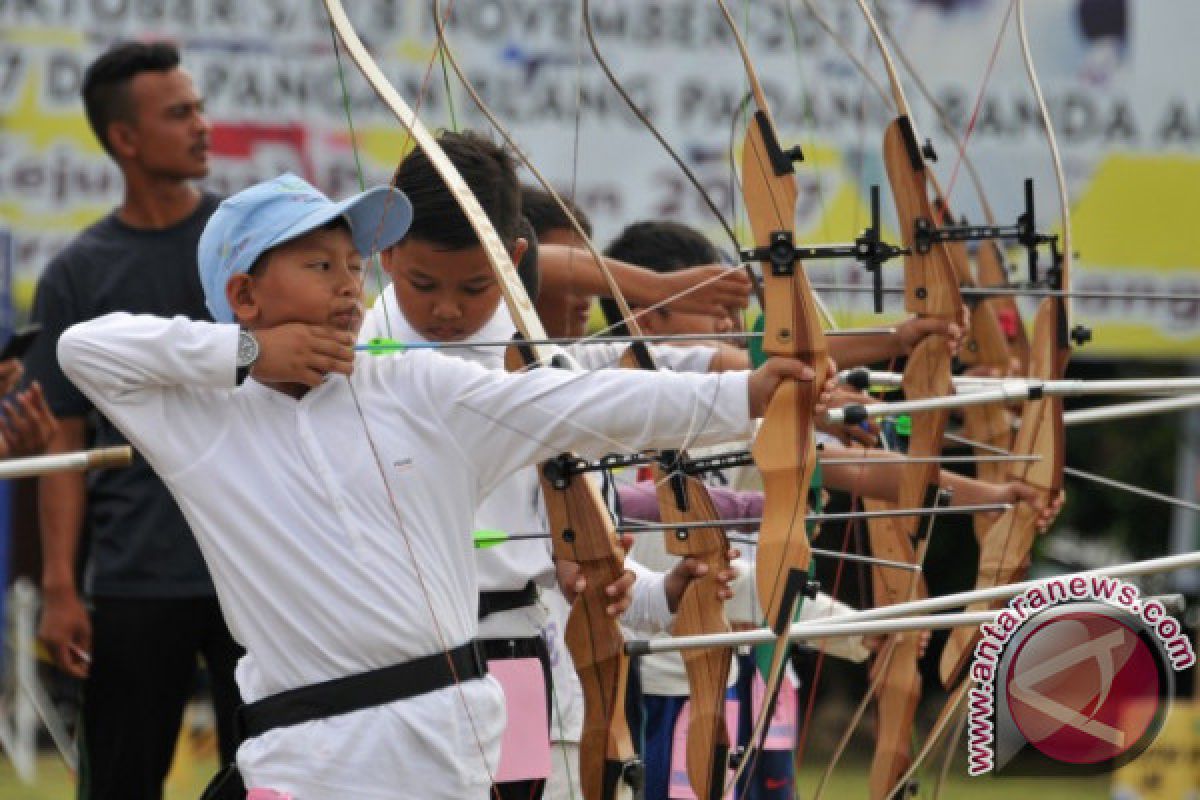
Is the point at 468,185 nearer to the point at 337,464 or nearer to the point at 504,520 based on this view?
the point at 504,520

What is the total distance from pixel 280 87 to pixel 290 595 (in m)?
4.70

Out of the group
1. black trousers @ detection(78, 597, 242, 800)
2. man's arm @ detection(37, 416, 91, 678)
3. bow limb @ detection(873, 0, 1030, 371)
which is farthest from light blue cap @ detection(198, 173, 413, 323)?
bow limb @ detection(873, 0, 1030, 371)

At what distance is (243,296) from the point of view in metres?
3.34

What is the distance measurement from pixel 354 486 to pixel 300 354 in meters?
0.19

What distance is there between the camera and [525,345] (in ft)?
11.8

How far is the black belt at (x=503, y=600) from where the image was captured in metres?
3.95

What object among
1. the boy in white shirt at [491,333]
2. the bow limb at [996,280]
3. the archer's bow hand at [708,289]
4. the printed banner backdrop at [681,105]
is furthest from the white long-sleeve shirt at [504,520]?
the printed banner backdrop at [681,105]

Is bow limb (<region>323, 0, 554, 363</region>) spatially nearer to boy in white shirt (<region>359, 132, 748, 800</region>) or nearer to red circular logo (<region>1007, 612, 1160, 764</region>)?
boy in white shirt (<region>359, 132, 748, 800</region>)

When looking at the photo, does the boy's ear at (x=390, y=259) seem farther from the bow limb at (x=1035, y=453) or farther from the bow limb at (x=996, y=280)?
the bow limb at (x=996, y=280)

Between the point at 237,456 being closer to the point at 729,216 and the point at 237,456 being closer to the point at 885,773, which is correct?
the point at 885,773

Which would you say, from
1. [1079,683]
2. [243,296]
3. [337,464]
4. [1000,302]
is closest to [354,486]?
[337,464]

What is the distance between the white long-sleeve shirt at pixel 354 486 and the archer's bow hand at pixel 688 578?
0.79m

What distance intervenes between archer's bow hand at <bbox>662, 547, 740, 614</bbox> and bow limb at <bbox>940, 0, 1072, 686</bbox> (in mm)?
940

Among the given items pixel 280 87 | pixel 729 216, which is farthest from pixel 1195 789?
pixel 280 87
